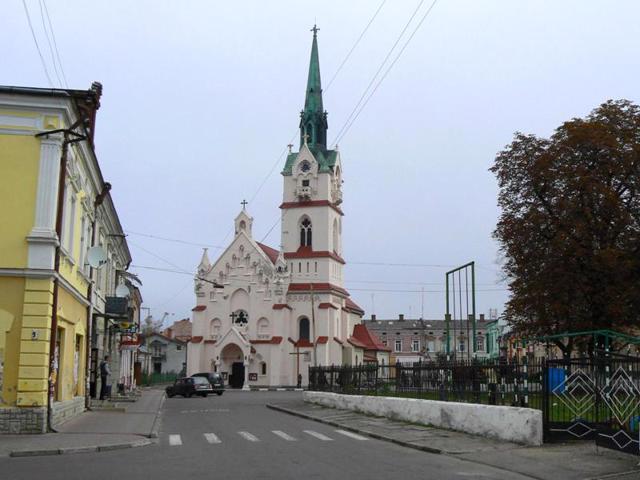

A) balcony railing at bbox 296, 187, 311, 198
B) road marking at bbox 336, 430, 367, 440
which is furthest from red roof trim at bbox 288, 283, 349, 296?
road marking at bbox 336, 430, 367, 440

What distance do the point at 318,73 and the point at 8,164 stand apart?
73.1 m

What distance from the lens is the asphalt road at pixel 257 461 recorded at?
38.7 feet

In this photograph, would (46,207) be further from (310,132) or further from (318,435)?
(310,132)

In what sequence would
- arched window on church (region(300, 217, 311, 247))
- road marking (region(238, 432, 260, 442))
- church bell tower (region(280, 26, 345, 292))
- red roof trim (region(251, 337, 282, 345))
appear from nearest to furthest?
1. road marking (region(238, 432, 260, 442))
2. red roof trim (region(251, 337, 282, 345))
3. church bell tower (region(280, 26, 345, 292))
4. arched window on church (region(300, 217, 311, 247))

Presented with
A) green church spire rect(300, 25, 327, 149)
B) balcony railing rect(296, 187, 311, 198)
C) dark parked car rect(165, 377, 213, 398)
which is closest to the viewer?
dark parked car rect(165, 377, 213, 398)

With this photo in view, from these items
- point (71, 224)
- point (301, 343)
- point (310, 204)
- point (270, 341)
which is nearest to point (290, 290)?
point (301, 343)

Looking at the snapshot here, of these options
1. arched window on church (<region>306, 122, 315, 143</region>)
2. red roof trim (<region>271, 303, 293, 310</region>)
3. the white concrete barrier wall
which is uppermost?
arched window on church (<region>306, 122, 315, 143</region>)

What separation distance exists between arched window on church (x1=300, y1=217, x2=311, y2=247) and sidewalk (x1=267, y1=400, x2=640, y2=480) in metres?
64.0

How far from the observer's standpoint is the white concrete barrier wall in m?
15.8

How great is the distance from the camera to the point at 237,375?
79.4 meters

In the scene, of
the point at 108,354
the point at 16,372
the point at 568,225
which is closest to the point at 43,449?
the point at 16,372

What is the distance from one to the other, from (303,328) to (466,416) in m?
63.2

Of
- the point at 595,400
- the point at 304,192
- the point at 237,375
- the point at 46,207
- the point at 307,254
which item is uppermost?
the point at 304,192

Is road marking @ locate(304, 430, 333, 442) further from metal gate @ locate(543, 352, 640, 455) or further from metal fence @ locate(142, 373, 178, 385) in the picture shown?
metal fence @ locate(142, 373, 178, 385)
